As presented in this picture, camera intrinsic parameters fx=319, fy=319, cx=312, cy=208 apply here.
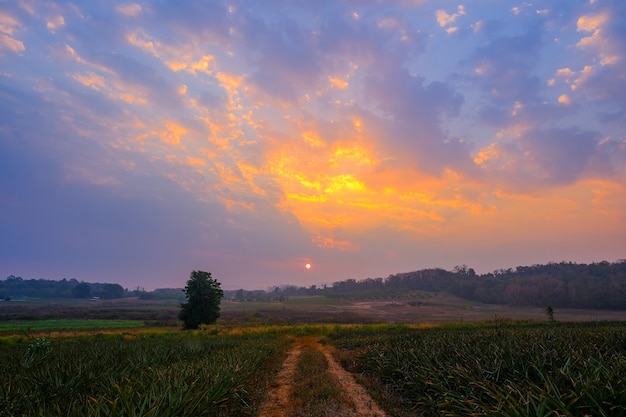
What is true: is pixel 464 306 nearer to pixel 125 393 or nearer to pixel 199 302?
pixel 199 302

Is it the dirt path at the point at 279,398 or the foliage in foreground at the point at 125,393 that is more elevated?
the foliage in foreground at the point at 125,393

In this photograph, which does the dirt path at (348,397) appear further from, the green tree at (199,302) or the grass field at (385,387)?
the green tree at (199,302)

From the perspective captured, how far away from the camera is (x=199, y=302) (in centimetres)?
5628

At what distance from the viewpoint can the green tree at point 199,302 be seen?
5506cm

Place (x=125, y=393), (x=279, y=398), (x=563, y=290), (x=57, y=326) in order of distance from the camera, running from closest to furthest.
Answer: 1. (x=125, y=393)
2. (x=279, y=398)
3. (x=57, y=326)
4. (x=563, y=290)

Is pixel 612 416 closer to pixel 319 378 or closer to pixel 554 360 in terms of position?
pixel 554 360

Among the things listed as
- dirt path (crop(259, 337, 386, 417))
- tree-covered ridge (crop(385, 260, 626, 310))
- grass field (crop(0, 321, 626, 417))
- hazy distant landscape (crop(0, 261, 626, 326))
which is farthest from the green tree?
tree-covered ridge (crop(385, 260, 626, 310))

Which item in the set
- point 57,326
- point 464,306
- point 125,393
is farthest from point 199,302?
point 464,306

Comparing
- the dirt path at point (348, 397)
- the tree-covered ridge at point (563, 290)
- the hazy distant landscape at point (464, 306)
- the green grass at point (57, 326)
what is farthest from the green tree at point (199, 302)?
the tree-covered ridge at point (563, 290)

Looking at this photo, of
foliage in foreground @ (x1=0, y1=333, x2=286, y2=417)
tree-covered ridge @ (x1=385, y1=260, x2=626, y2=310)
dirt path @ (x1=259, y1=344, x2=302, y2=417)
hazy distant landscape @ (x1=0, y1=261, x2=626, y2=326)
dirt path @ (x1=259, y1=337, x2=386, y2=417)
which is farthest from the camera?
tree-covered ridge @ (x1=385, y1=260, x2=626, y2=310)

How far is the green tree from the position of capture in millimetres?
55062

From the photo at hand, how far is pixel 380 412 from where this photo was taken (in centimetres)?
938

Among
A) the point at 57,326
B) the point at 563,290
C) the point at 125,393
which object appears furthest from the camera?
the point at 563,290

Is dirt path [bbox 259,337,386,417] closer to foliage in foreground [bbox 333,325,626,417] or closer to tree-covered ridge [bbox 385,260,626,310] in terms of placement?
foliage in foreground [bbox 333,325,626,417]
